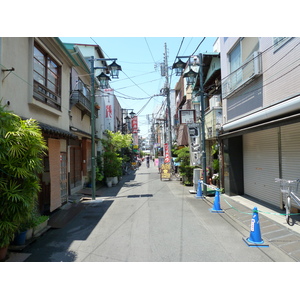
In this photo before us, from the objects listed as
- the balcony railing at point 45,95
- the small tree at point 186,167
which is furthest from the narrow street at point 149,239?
the small tree at point 186,167

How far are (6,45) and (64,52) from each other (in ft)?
12.8

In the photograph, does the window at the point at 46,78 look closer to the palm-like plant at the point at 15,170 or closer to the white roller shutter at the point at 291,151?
the palm-like plant at the point at 15,170

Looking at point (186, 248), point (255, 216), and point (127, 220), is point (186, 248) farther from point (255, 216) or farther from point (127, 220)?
point (127, 220)

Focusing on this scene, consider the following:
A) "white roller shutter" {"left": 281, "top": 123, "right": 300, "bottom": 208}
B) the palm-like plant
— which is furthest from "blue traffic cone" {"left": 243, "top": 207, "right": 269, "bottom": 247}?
the palm-like plant

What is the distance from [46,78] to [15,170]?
564 centimetres

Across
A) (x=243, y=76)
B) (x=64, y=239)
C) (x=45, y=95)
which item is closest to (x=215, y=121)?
(x=243, y=76)

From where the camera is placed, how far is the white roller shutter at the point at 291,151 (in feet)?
23.9

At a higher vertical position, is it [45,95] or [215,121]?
[45,95]

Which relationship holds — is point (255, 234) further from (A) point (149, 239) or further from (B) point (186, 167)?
(B) point (186, 167)

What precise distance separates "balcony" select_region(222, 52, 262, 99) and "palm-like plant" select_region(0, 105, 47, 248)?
27.0ft

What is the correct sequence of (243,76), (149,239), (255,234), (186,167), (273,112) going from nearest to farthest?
(255,234), (149,239), (273,112), (243,76), (186,167)

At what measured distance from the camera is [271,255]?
15.5 feet

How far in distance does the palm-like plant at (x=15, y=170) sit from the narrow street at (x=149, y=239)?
1046mm

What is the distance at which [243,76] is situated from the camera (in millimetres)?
9719
